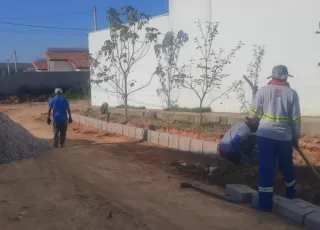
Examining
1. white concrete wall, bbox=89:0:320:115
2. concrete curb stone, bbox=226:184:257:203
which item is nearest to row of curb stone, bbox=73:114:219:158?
concrete curb stone, bbox=226:184:257:203

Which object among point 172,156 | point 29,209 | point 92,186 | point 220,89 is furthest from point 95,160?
point 220,89

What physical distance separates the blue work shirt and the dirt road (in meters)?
1.11

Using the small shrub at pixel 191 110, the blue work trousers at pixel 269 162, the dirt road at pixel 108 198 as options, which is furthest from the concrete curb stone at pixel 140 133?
the blue work trousers at pixel 269 162

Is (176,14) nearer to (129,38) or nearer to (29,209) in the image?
(129,38)

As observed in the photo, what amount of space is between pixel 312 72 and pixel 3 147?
823 cm

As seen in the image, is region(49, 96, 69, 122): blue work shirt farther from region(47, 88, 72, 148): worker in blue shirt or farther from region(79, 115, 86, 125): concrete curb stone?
region(79, 115, 86, 125): concrete curb stone

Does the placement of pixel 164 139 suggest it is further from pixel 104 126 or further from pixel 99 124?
pixel 99 124

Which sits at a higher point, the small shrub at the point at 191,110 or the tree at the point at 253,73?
the tree at the point at 253,73

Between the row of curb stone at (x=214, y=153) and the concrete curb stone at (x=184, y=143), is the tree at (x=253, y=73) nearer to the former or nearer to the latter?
the row of curb stone at (x=214, y=153)

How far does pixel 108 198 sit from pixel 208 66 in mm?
8971

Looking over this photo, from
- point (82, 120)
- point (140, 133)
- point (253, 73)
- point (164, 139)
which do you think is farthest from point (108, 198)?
point (82, 120)

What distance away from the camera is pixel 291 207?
15.9 feet

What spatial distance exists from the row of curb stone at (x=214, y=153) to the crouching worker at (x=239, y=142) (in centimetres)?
88

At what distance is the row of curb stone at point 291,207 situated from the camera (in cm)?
454
